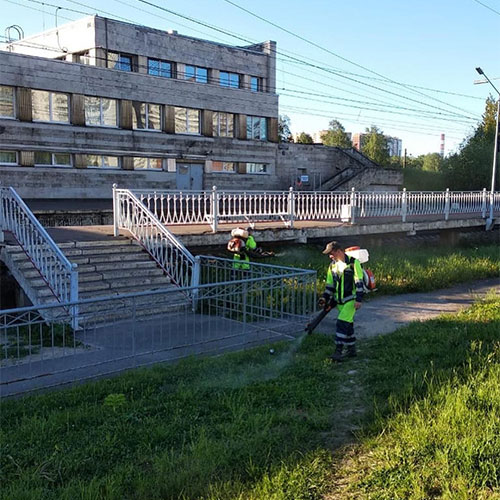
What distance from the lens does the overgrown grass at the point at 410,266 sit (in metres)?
13.3

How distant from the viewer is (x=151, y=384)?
5953 millimetres

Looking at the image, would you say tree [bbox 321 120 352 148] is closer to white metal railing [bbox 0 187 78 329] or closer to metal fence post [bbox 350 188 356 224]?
metal fence post [bbox 350 188 356 224]

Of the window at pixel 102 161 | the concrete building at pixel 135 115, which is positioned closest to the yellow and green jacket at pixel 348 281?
the concrete building at pixel 135 115

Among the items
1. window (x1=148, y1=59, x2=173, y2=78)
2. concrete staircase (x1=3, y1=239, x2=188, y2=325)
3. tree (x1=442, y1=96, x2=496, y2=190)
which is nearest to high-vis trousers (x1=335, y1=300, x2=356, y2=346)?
concrete staircase (x1=3, y1=239, x2=188, y2=325)

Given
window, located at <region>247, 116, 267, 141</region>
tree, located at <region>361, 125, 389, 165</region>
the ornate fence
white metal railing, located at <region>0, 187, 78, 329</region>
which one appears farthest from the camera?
tree, located at <region>361, 125, 389, 165</region>

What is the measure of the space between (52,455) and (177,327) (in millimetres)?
4035

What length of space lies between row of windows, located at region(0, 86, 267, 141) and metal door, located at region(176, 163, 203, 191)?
1999mm

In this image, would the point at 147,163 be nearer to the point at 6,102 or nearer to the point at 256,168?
the point at 6,102

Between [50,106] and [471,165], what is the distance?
26588 millimetres

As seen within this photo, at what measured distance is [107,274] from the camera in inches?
395

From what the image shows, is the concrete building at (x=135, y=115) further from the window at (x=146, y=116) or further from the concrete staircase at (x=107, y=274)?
the concrete staircase at (x=107, y=274)

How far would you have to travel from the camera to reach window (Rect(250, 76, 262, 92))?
3597cm

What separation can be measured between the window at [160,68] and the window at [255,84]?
6285mm

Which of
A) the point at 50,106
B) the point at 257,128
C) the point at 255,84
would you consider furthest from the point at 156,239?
Result: the point at 255,84
